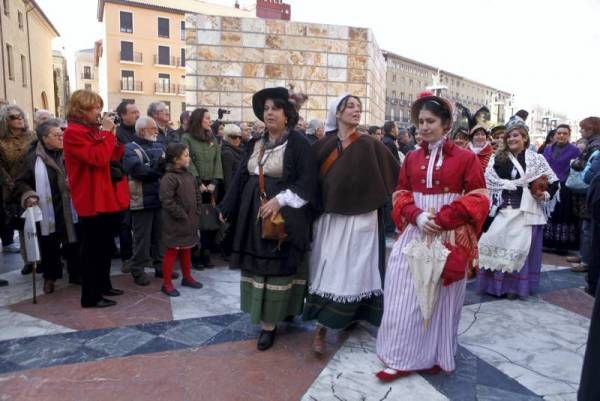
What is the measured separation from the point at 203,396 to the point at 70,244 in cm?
300

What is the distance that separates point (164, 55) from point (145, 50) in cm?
179

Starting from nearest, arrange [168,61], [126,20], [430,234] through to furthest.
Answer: [430,234] < [126,20] < [168,61]

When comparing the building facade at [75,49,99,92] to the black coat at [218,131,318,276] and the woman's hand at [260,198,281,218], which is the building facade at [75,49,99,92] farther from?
the woman's hand at [260,198,281,218]

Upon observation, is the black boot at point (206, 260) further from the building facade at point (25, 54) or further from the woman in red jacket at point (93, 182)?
the building facade at point (25, 54)

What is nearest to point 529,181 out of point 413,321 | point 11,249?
point 413,321

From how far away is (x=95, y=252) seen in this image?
4.14m

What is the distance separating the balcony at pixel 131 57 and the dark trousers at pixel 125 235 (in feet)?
137

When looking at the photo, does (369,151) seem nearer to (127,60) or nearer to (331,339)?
(331,339)

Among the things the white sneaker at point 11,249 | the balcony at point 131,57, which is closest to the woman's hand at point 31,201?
the white sneaker at point 11,249

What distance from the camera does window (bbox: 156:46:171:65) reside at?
4447cm

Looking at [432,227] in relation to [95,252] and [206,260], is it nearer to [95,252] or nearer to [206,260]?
[95,252]

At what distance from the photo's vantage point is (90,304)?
4.21 m

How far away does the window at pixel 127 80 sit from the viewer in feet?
141

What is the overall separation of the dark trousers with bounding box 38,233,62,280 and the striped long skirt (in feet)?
11.2
